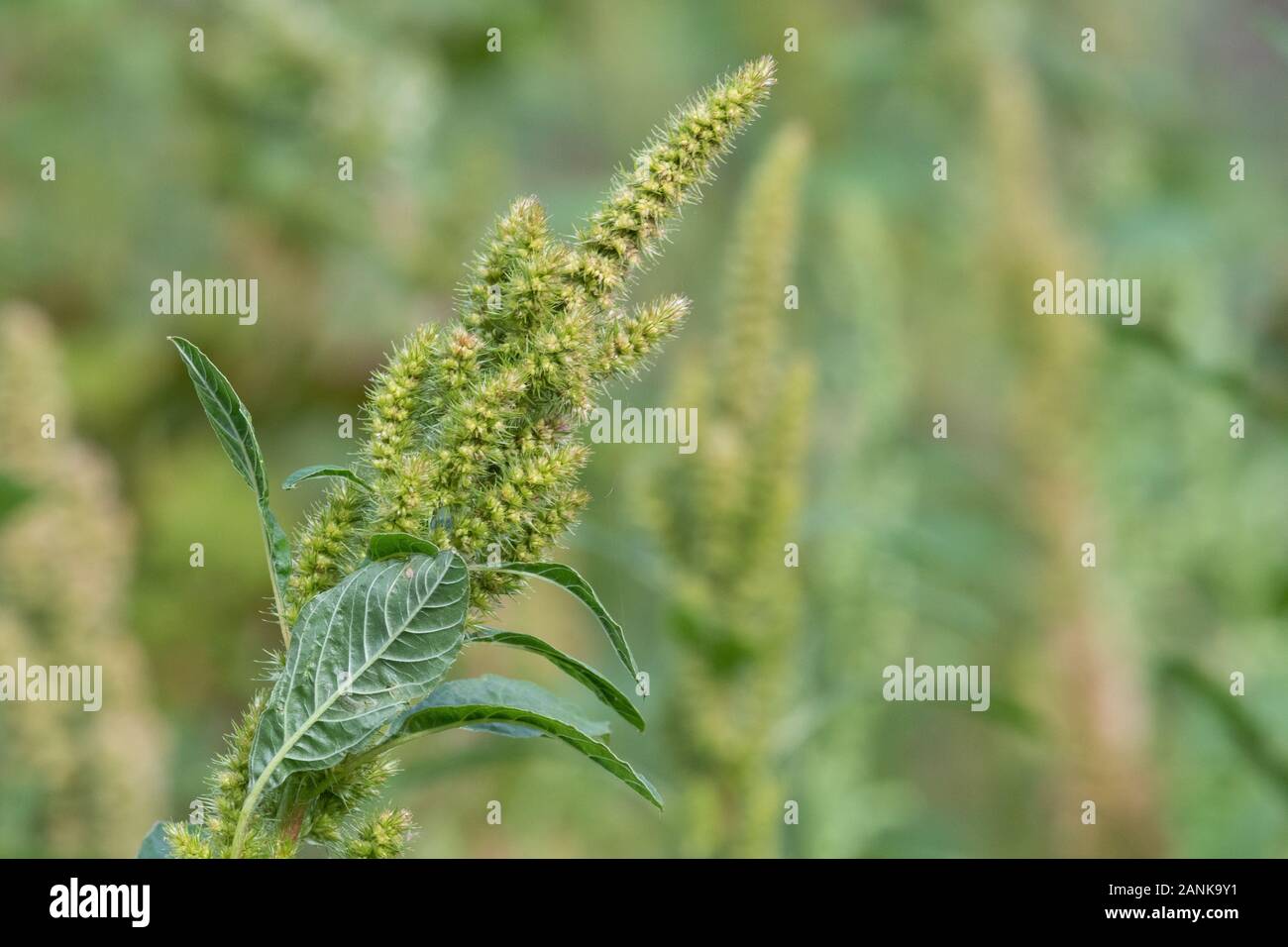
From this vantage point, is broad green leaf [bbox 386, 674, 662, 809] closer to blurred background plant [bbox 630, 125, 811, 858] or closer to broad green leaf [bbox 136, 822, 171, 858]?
broad green leaf [bbox 136, 822, 171, 858]

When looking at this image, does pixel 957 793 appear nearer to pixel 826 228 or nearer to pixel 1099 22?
pixel 826 228

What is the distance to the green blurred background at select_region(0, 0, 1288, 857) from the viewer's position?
2838 millimetres

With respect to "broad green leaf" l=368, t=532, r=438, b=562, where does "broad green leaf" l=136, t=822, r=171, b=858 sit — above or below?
below

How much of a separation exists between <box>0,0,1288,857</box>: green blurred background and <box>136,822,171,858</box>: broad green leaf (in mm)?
1564

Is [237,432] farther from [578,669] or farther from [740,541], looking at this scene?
[740,541]

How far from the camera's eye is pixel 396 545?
1036mm

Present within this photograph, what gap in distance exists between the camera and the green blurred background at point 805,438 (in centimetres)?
284

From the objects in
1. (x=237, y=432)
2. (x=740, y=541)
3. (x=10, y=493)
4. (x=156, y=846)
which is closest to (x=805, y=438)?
(x=740, y=541)

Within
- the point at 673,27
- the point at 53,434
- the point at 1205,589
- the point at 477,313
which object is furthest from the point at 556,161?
the point at 477,313

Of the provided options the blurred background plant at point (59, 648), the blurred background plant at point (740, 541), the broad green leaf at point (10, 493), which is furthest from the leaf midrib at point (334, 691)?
the blurred background plant at point (59, 648)

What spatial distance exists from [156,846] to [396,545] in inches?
11.4

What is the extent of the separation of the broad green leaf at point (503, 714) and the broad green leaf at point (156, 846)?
17 centimetres

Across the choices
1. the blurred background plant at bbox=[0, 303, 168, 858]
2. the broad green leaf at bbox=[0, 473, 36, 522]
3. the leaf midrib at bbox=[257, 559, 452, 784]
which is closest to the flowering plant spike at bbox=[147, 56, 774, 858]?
the leaf midrib at bbox=[257, 559, 452, 784]
